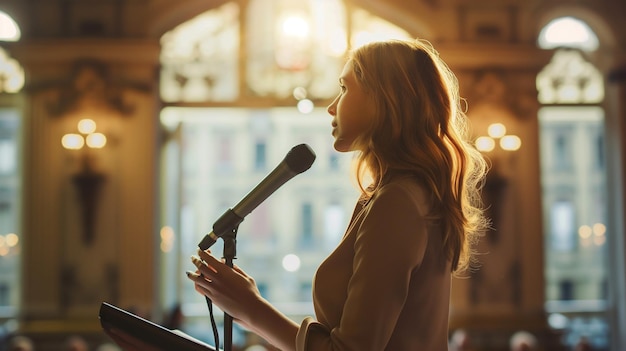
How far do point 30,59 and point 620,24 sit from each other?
6042 mm

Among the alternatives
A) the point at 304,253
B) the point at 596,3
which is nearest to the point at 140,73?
the point at 304,253

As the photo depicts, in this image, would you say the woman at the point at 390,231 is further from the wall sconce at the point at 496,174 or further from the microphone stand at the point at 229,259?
the wall sconce at the point at 496,174

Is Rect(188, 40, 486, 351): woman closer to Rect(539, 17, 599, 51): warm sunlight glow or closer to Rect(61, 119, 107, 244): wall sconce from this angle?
Rect(61, 119, 107, 244): wall sconce

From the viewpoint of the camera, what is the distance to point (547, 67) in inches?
305

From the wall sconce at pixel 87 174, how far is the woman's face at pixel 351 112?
6.01 metres

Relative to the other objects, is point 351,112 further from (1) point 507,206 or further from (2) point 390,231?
(1) point 507,206

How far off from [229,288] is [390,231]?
319mm

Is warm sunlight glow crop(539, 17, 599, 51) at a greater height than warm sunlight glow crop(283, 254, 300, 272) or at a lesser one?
greater

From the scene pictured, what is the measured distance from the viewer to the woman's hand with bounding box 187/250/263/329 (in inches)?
48.6

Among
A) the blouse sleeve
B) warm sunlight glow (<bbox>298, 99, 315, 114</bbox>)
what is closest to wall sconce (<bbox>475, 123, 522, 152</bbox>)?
warm sunlight glow (<bbox>298, 99, 315, 114</bbox>)

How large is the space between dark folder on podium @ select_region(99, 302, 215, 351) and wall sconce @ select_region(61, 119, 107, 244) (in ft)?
19.3

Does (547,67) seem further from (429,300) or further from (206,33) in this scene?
(429,300)

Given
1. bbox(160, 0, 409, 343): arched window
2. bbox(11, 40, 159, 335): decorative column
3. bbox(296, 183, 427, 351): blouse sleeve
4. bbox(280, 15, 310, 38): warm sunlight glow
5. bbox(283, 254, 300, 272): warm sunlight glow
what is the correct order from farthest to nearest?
bbox(283, 254, 300, 272): warm sunlight glow → bbox(280, 15, 310, 38): warm sunlight glow → bbox(160, 0, 409, 343): arched window → bbox(11, 40, 159, 335): decorative column → bbox(296, 183, 427, 351): blouse sleeve

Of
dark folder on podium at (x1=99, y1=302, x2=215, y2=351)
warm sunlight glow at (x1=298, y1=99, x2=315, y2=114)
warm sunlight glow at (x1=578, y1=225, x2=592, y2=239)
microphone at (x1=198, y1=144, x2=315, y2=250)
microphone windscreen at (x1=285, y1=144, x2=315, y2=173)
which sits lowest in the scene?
warm sunlight glow at (x1=578, y1=225, x2=592, y2=239)
